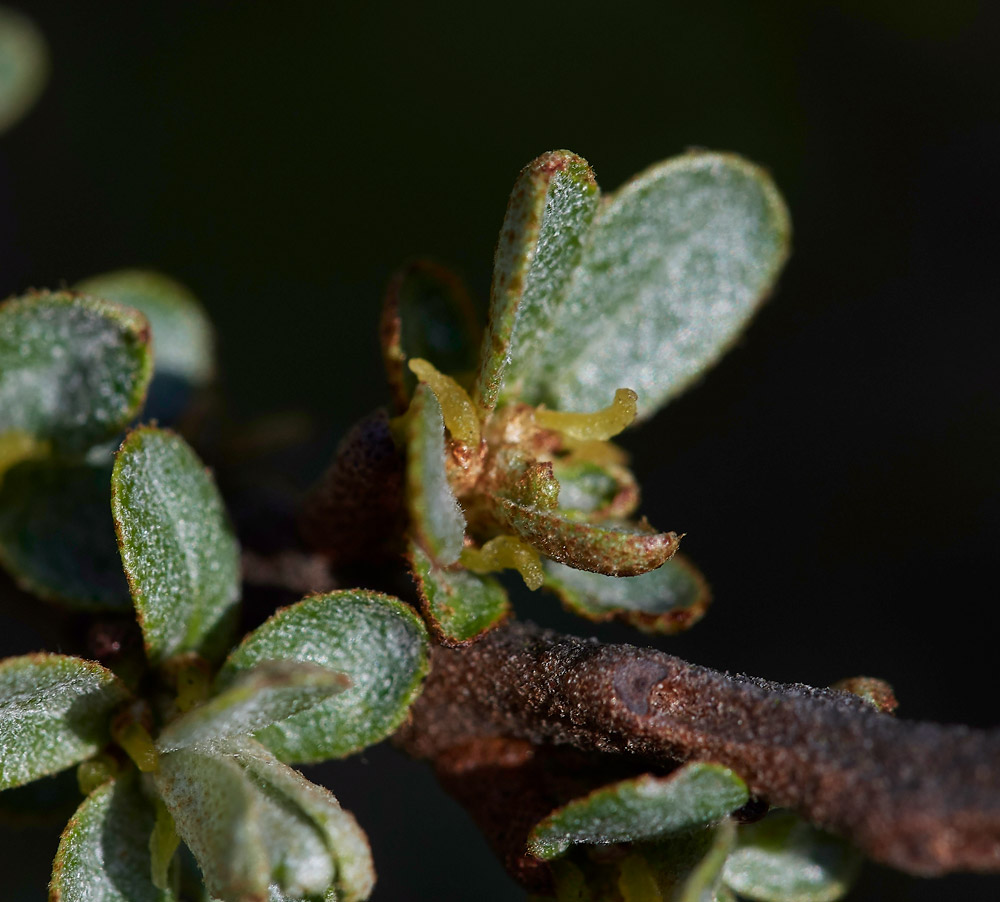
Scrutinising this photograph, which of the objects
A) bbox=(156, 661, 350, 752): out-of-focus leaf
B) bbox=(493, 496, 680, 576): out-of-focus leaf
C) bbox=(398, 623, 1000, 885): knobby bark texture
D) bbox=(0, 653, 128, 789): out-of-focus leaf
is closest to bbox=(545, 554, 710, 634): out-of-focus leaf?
bbox=(398, 623, 1000, 885): knobby bark texture

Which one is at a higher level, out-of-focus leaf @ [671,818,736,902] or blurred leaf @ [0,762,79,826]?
out-of-focus leaf @ [671,818,736,902]

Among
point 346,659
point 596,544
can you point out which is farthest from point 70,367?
point 596,544

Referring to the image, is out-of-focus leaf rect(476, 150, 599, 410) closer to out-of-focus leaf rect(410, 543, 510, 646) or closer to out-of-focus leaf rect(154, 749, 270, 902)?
out-of-focus leaf rect(410, 543, 510, 646)

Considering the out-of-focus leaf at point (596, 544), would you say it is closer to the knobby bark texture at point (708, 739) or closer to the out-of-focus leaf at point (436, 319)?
the knobby bark texture at point (708, 739)

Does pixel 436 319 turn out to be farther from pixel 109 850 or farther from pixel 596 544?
pixel 109 850

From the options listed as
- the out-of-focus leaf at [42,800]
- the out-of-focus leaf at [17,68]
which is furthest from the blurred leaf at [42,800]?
the out-of-focus leaf at [17,68]

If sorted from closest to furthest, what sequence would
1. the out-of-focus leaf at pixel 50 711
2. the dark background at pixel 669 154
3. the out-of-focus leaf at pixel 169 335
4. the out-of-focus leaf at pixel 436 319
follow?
the out-of-focus leaf at pixel 50 711 → the out-of-focus leaf at pixel 436 319 → the out-of-focus leaf at pixel 169 335 → the dark background at pixel 669 154

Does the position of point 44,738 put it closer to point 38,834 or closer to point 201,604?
point 201,604

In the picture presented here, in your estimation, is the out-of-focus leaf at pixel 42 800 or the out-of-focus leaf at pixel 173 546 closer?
the out-of-focus leaf at pixel 173 546
